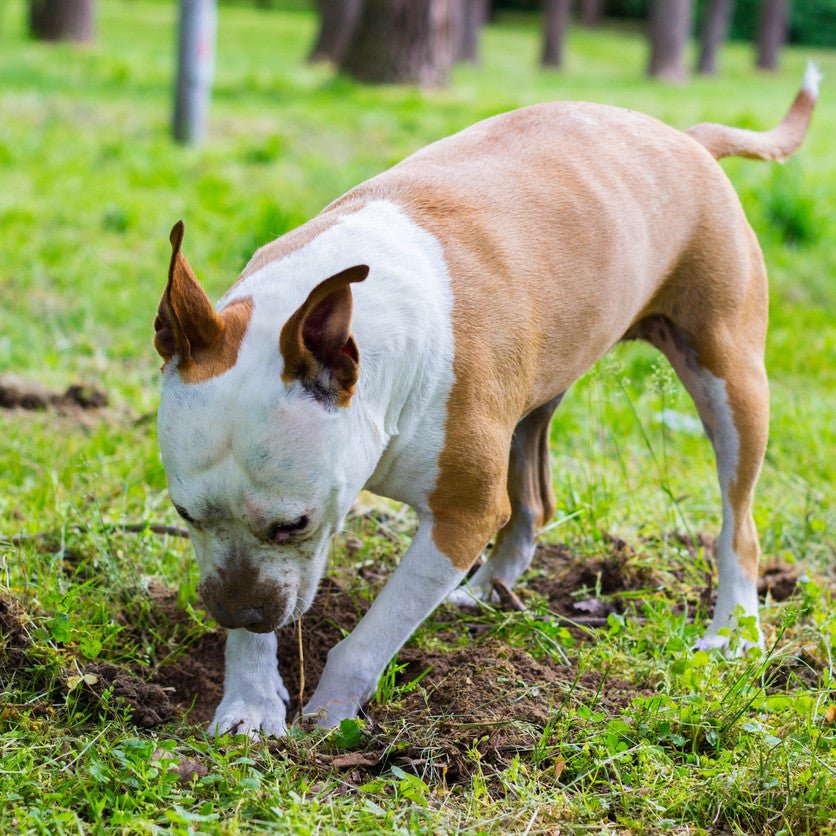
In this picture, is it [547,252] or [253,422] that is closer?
[253,422]

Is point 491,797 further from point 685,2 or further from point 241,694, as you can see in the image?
point 685,2

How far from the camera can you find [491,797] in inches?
114

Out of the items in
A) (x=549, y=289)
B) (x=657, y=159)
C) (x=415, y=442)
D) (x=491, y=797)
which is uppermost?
(x=657, y=159)

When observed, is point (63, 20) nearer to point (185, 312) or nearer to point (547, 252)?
point (547, 252)

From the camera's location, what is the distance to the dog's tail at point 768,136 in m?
4.11

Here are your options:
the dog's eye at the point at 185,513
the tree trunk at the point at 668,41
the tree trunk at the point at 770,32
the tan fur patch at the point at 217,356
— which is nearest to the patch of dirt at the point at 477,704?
Answer: the dog's eye at the point at 185,513

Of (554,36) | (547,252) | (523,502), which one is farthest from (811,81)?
(554,36)

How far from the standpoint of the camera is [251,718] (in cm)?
309

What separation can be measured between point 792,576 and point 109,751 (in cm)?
248

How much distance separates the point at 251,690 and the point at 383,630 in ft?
1.32

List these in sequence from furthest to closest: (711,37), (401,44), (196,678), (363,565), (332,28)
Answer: (711,37) → (332,28) → (401,44) → (363,565) → (196,678)

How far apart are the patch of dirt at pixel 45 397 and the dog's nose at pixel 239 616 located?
8.33 ft

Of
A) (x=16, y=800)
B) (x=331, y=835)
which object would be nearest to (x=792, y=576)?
(x=331, y=835)

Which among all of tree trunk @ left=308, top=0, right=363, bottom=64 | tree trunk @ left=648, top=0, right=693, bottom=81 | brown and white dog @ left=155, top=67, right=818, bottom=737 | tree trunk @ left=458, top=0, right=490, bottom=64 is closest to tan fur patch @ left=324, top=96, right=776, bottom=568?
brown and white dog @ left=155, top=67, right=818, bottom=737
